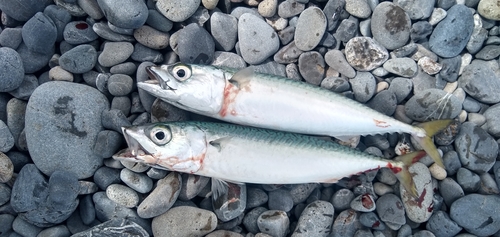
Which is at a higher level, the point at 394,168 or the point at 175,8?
the point at 175,8

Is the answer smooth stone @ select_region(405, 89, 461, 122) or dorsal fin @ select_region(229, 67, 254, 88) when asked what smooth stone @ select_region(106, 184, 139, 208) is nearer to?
dorsal fin @ select_region(229, 67, 254, 88)

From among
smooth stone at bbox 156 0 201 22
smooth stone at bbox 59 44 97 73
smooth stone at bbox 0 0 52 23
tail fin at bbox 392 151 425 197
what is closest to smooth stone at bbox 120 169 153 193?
smooth stone at bbox 59 44 97 73

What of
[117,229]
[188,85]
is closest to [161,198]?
[117,229]

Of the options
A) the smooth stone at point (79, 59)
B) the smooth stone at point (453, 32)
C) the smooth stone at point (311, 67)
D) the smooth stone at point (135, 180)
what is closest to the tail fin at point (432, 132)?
the smooth stone at point (453, 32)

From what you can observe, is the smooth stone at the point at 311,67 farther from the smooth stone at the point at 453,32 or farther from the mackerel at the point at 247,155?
the smooth stone at the point at 453,32

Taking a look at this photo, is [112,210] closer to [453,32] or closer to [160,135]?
[160,135]

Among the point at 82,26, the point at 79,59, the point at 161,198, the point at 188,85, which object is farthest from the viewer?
the point at 82,26
